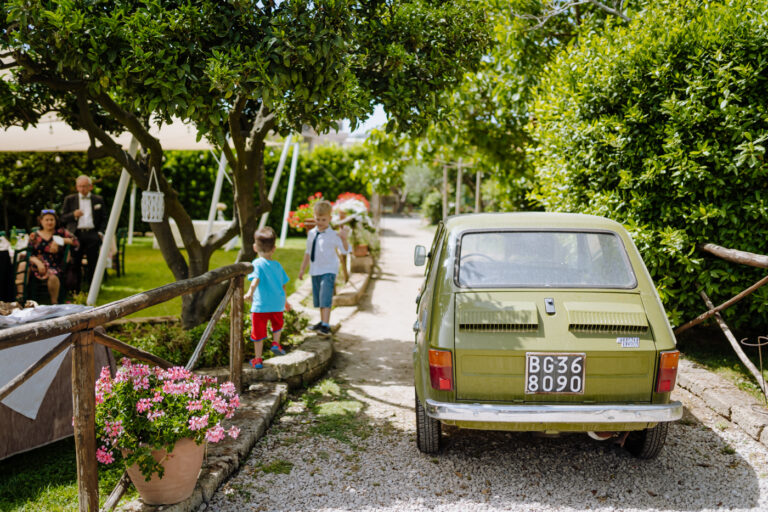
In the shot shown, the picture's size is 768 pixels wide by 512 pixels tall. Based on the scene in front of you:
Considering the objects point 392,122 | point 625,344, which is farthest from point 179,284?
point 625,344

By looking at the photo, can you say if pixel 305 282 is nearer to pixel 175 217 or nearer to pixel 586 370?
pixel 175 217

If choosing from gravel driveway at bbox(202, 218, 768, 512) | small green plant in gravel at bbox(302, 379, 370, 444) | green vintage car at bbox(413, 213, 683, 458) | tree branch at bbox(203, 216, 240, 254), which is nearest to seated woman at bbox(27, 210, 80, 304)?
tree branch at bbox(203, 216, 240, 254)

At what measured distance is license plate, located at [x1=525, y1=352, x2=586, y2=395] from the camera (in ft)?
10.7

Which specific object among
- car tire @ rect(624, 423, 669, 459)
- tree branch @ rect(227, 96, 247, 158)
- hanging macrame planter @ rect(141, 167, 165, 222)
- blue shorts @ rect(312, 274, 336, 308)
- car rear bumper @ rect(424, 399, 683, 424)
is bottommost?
car tire @ rect(624, 423, 669, 459)

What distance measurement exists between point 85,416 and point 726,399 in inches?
179

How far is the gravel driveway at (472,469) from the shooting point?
3311 millimetres

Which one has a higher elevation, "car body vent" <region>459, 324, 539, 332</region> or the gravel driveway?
"car body vent" <region>459, 324, 539, 332</region>

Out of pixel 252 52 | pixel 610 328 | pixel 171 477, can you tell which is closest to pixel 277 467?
pixel 171 477

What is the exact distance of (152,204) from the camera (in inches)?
216

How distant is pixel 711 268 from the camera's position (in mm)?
5203

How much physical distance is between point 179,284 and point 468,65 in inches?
132

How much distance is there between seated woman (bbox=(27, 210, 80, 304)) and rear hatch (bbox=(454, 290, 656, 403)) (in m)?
6.29

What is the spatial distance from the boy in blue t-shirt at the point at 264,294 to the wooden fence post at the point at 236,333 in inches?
17.6

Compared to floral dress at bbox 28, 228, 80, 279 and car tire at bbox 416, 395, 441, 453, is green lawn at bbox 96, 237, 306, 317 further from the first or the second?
car tire at bbox 416, 395, 441, 453
